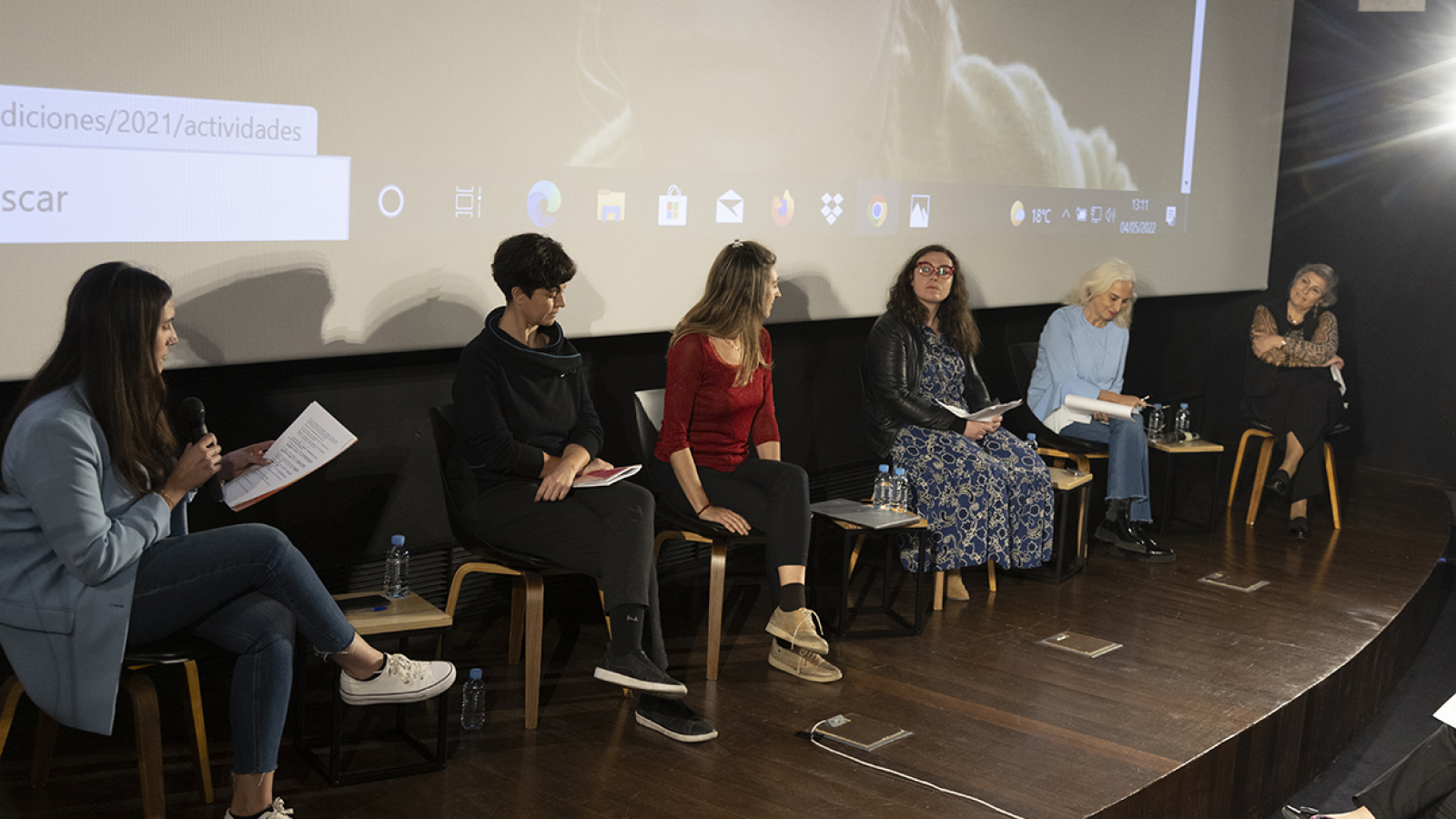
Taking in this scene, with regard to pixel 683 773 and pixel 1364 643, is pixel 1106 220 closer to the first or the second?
pixel 1364 643

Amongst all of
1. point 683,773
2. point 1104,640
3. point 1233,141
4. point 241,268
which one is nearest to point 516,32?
point 241,268

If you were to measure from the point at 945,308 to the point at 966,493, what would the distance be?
68 cm

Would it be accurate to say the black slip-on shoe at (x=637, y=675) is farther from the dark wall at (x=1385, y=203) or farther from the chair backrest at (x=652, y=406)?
the dark wall at (x=1385, y=203)

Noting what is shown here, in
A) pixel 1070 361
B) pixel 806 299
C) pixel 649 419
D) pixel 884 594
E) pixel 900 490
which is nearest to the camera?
pixel 649 419

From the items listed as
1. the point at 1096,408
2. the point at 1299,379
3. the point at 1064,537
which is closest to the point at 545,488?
the point at 1064,537

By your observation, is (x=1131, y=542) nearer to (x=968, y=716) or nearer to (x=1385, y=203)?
(x=968, y=716)

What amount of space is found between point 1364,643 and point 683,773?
2380 mm

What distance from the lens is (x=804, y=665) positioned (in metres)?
3.34

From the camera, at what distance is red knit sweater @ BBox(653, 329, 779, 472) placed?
3.38 meters

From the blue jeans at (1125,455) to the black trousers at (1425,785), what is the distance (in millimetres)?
2267

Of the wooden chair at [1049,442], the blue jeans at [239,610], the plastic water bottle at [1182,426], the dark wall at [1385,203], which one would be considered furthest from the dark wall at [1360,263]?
the blue jeans at [239,610]

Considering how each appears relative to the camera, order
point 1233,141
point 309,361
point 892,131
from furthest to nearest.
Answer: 1. point 1233,141
2. point 892,131
3. point 309,361

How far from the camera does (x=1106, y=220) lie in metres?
5.68

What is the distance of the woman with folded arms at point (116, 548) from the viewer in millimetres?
2076
